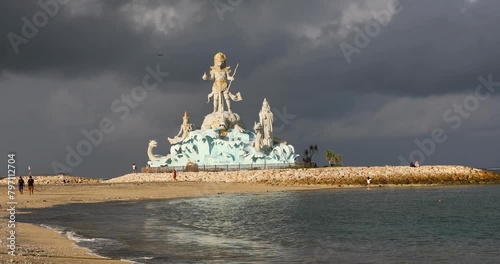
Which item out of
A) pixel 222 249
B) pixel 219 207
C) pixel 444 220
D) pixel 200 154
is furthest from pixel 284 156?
pixel 222 249

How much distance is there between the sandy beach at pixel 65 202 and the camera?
43.7 feet

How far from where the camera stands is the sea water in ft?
51.3

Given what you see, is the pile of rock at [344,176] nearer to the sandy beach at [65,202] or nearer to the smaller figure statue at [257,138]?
the sandy beach at [65,202]

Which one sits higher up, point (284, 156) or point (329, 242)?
point (284, 156)

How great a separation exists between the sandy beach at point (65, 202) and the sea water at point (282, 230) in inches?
32.3

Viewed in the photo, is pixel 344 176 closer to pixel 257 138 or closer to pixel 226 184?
pixel 257 138

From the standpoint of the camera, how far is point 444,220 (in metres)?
26.6

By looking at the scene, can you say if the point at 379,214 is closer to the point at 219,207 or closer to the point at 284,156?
the point at 219,207

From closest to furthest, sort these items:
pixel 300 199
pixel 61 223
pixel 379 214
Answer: pixel 61 223, pixel 379 214, pixel 300 199

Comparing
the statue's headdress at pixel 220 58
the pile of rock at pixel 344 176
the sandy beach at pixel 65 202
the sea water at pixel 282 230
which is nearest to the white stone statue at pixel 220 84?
the statue's headdress at pixel 220 58

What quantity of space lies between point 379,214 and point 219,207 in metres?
8.48

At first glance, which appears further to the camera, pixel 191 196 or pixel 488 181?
pixel 488 181

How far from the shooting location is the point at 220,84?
2544 inches

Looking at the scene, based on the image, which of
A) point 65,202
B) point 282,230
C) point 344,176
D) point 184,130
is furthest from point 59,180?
point 282,230
